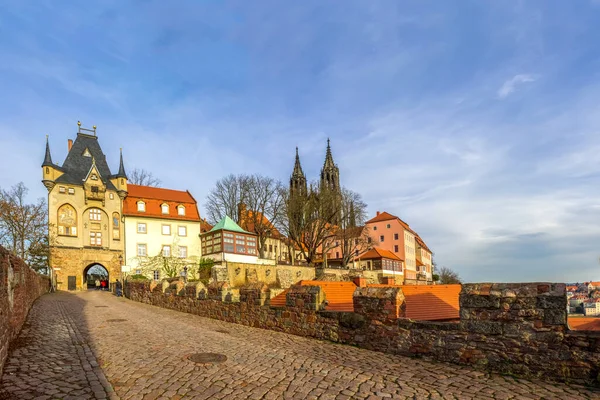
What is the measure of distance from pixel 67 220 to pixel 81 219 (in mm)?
1235

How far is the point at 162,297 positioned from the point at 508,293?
15.3 metres

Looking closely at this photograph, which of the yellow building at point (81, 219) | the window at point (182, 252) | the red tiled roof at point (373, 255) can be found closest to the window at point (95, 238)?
the yellow building at point (81, 219)

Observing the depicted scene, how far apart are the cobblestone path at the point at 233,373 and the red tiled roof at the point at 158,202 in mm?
35058

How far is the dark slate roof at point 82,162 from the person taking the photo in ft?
132

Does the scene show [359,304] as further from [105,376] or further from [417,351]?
[105,376]

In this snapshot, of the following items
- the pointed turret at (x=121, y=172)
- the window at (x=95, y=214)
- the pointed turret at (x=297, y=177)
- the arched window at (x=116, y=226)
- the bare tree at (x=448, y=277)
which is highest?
the pointed turret at (x=297, y=177)

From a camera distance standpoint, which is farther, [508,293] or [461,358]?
[461,358]

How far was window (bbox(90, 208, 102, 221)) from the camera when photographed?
130 feet

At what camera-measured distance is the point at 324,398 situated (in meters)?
4.63

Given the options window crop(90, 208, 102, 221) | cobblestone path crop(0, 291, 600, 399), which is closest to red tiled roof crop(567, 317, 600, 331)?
cobblestone path crop(0, 291, 600, 399)

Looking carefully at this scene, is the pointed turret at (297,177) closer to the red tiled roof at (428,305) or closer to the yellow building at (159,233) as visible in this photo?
the yellow building at (159,233)

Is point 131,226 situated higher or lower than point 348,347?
higher

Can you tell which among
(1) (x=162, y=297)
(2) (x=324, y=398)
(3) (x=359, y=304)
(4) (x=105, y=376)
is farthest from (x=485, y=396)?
(1) (x=162, y=297)

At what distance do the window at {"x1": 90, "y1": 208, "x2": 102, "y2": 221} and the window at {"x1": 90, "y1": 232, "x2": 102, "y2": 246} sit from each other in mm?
1582
